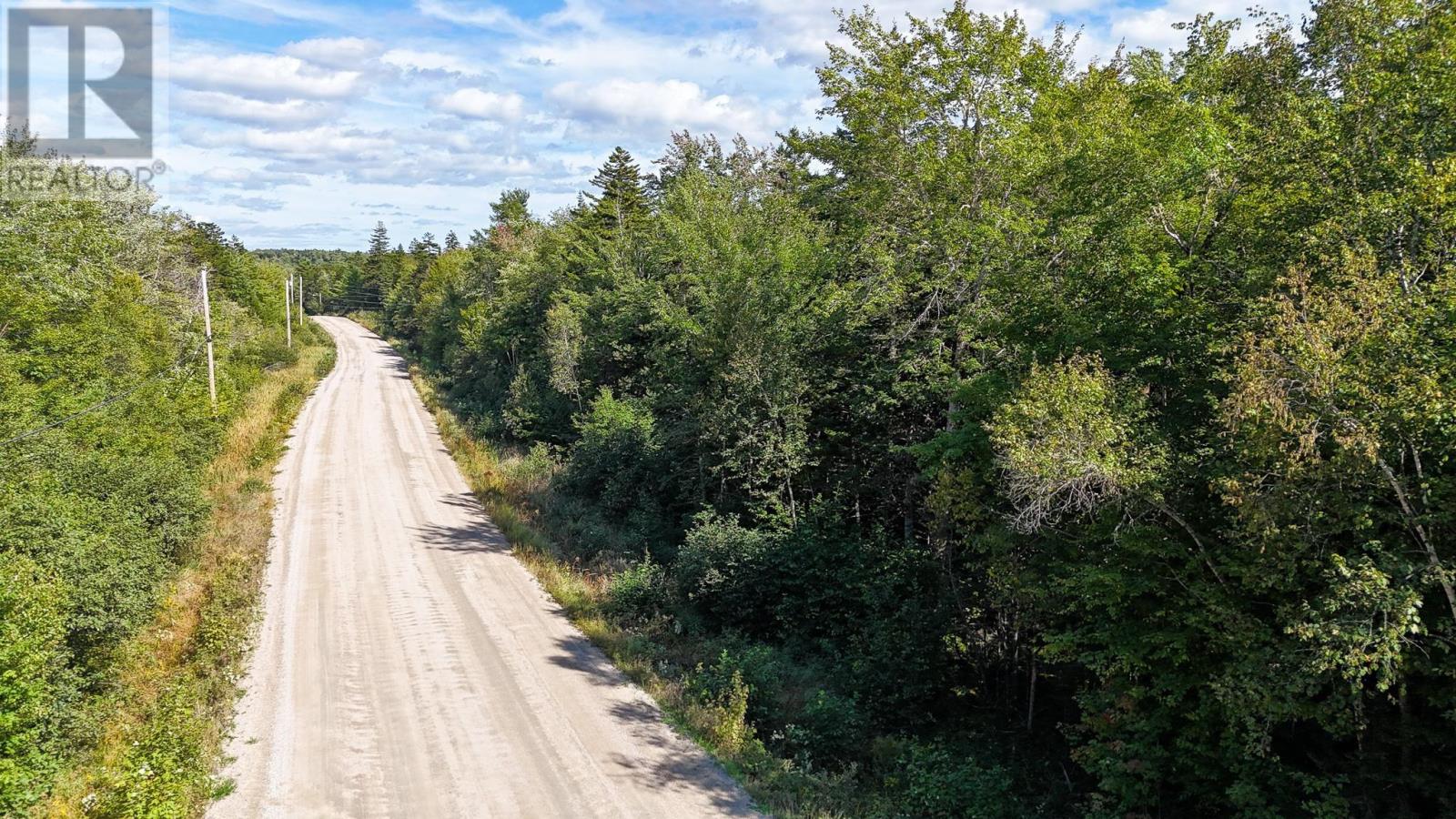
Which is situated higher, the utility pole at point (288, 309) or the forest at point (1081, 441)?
the utility pole at point (288, 309)

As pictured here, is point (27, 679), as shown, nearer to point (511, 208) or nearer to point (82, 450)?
point (82, 450)

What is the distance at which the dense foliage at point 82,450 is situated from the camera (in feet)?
38.3

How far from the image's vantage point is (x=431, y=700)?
1355 cm

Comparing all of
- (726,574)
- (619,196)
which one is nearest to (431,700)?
(726,574)

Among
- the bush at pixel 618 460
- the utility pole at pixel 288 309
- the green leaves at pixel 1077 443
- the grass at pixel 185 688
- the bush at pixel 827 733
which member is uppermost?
the utility pole at pixel 288 309

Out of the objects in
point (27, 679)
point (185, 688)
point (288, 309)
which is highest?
point (288, 309)

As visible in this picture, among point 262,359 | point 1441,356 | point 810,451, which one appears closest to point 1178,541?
point 1441,356

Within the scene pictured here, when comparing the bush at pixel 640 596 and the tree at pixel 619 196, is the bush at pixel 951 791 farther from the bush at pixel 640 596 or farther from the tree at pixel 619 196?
the tree at pixel 619 196

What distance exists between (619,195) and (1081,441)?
39.1 meters

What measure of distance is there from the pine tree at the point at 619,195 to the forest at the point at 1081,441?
19452 millimetres

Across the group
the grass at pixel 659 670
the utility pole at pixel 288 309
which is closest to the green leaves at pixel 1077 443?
the grass at pixel 659 670

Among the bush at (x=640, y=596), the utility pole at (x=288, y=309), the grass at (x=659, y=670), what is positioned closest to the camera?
the grass at (x=659, y=670)

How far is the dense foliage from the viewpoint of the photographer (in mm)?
11664

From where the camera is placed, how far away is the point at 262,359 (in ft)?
180
